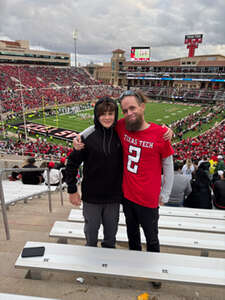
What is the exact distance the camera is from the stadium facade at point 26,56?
177ft

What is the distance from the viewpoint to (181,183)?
4172 mm

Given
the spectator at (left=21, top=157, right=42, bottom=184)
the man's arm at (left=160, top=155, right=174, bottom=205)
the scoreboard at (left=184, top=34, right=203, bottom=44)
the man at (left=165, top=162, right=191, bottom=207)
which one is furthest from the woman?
the scoreboard at (left=184, top=34, right=203, bottom=44)

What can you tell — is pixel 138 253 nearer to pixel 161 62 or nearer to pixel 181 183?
pixel 181 183

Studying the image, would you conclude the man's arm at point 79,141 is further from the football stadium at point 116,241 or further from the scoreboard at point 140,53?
the scoreboard at point 140,53

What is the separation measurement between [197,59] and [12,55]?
48.7 metres

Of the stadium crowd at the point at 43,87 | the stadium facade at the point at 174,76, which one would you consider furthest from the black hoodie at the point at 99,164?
the stadium facade at the point at 174,76

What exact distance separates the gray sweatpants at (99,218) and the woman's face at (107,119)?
0.77m

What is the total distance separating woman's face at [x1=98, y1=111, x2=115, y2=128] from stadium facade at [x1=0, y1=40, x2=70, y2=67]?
199 ft

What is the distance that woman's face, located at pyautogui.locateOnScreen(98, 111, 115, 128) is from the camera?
6.46 feet

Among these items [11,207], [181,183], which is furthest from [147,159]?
[11,207]

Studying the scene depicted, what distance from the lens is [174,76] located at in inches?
2603

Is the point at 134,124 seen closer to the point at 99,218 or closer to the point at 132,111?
the point at 132,111

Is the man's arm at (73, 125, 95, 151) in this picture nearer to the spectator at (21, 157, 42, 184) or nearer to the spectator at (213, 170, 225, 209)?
the spectator at (213, 170, 225, 209)

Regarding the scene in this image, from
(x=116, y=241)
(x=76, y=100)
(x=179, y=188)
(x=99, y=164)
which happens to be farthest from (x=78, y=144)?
(x=76, y=100)
